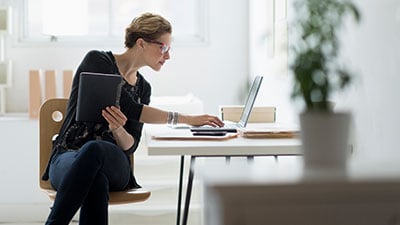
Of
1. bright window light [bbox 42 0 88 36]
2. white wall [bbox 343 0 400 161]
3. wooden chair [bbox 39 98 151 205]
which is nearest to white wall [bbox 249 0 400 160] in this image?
white wall [bbox 343 0 400 161]

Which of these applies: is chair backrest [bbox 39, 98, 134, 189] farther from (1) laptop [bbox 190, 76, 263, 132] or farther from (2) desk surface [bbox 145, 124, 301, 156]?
(2) desk surface [bbox 145, 124, 301, 156]

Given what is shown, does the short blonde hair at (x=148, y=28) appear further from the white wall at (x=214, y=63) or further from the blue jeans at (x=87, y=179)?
the white wall at (x=214, y=63)

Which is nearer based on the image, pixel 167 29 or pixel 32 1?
pixel 167 29

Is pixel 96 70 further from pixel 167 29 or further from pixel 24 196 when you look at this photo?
pixel 24 196

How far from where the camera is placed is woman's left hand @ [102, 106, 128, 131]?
8.13 feet

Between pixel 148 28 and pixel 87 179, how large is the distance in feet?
2.35

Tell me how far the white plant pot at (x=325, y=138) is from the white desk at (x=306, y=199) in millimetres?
104

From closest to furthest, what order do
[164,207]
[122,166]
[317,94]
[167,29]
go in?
1. [317,94]
2. [122,166]
3. [167,29]
4. [164,207]

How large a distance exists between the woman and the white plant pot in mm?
1188

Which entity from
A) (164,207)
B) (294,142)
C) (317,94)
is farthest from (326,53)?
(164,207)

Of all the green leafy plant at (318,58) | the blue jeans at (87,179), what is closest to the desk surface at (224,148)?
the blue jeans at (87,179)

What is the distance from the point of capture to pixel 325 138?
1.34m

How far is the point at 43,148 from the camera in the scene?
9.23ft

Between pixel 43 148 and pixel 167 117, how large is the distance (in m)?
0.58
